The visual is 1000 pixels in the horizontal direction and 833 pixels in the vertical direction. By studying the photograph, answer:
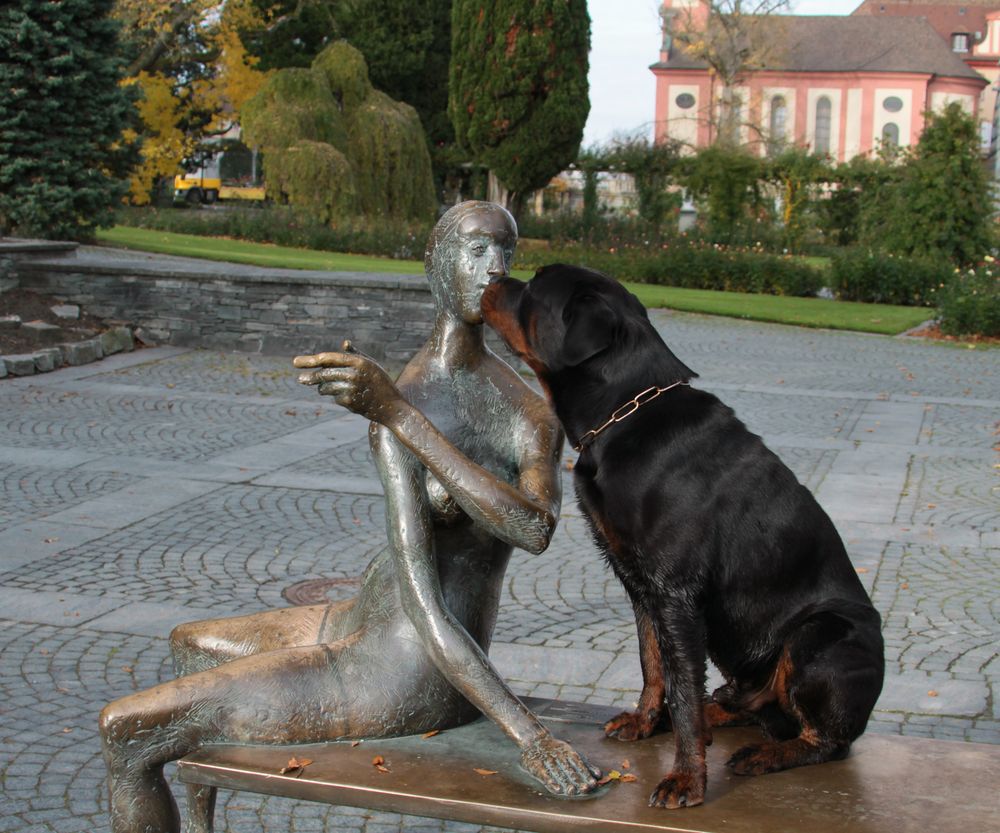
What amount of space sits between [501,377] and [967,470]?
7.96 meters

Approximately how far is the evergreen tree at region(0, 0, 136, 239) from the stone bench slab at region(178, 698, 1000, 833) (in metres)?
20.5

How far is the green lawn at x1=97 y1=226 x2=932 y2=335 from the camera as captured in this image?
22.8 meters

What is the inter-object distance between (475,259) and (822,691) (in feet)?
4.62

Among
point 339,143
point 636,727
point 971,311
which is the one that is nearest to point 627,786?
point 636,727

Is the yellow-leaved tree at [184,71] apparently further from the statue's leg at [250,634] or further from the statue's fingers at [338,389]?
the statue's fingers at [338,389]

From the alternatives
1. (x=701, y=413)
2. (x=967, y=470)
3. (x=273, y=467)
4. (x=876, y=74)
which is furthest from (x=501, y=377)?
(x=876, y=74)

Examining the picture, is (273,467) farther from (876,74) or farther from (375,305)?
(876,74)

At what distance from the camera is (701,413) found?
3.15m

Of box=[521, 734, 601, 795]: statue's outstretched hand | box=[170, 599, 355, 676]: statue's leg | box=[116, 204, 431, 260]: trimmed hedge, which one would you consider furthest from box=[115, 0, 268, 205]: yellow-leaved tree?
box=[521, 734, 601, 795]: statue's outstretched hand

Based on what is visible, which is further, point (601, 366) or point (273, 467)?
point (273, 467)

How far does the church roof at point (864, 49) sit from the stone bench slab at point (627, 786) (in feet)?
302

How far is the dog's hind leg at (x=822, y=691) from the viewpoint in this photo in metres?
3.01

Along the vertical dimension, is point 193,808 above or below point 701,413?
below

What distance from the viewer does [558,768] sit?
114 inches
